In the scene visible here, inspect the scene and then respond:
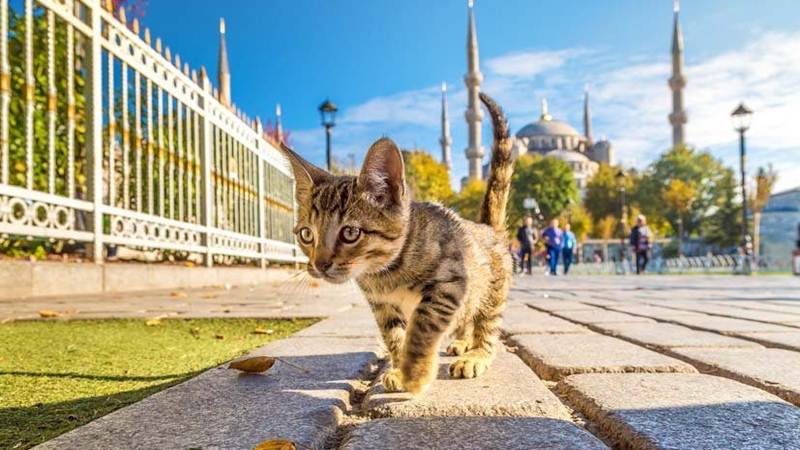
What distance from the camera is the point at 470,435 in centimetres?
128

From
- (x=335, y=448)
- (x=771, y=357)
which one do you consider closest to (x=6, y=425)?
(x=335, y=448)

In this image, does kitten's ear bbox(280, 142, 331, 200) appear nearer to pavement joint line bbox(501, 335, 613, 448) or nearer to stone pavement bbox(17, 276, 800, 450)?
stone pavement bbox(17, 276, 800, 450)

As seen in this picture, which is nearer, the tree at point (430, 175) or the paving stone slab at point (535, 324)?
the paving stone slab at point (535, 324)

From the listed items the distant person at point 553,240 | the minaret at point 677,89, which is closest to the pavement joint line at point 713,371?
the distant person at point 553,240

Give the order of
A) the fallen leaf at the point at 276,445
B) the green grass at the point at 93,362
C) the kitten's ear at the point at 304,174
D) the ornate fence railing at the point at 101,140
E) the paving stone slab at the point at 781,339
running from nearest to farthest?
the fallen leaf at the point at 276,445 → the green grass at the point at 93,362 → the kitten's ear at the point at 304,174 → the paving stone slab at the point at 781,339 → the ornate fence railing at the point at 101,140

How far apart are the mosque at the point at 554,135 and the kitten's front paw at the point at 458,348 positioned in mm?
56466

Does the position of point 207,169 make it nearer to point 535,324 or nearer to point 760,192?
point 535,324

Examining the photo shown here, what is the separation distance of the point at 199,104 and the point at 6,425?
7806 mm

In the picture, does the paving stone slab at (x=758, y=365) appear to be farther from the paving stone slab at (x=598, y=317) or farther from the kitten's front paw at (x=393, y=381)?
the paving stone slab at (x=598, y=317)

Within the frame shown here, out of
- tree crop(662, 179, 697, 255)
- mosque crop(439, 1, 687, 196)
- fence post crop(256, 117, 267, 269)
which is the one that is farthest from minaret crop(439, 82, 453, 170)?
fence post crop(256, 117, 267, 269)

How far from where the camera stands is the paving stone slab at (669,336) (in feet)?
8.68

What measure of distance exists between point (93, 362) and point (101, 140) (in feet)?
15.4

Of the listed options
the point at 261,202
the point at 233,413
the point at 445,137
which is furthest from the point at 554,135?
the point at 233,413

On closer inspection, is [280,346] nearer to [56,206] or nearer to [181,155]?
[56,206]
